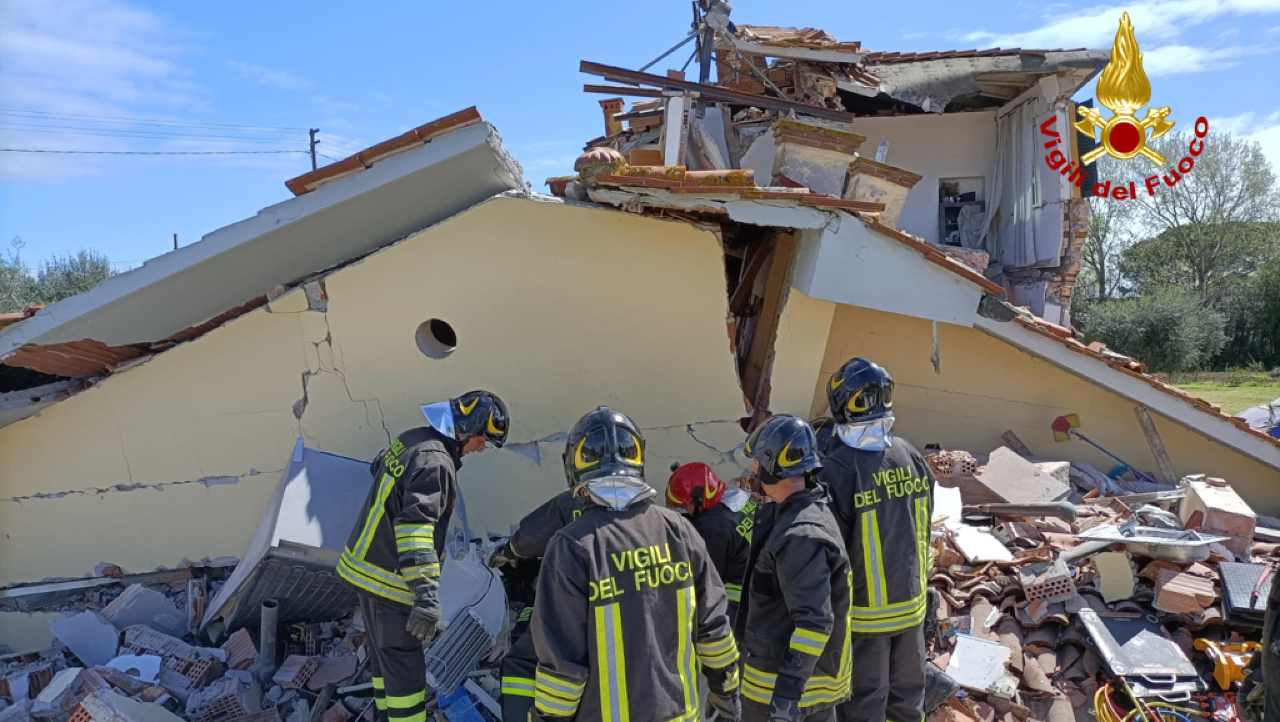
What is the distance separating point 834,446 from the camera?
12.0ft

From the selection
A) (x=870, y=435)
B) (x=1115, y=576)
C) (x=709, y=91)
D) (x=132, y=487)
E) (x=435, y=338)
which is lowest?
(x=1115, y=576)

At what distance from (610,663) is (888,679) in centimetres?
163

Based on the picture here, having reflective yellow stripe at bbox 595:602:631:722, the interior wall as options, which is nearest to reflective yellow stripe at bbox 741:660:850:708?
reflective yellow stripe at bbox 595:602:631:722

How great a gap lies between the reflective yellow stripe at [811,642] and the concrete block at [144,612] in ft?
13.5

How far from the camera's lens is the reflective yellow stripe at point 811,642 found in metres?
2.88

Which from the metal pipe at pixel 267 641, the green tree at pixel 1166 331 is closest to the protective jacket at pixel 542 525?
the metal pipe at pixel 267 641

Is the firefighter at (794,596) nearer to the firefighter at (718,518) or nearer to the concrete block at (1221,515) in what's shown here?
the firefighter at (718,518)

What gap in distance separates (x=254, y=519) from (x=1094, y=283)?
3763cm

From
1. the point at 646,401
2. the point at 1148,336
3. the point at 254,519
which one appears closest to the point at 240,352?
the point at 254,519

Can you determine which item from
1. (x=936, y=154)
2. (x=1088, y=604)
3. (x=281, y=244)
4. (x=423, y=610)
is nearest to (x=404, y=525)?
(x=423, y=610)

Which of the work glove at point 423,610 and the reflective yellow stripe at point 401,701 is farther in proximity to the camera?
the reflective yellow stripe at point 401,701

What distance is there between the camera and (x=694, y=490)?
3746mm

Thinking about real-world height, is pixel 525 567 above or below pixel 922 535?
below

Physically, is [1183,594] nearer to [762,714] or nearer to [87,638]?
[762,714]
